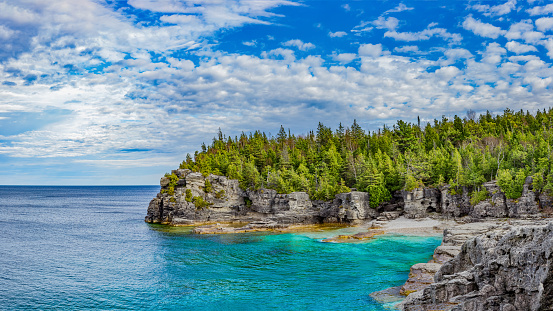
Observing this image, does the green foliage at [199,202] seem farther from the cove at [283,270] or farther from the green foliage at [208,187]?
the cove at [283,270]

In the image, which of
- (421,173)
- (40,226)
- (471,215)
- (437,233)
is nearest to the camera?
(437,233)

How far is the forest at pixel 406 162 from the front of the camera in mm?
72375

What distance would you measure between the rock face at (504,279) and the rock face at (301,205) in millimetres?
50784

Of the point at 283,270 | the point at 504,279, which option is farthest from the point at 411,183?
the point at 504,279

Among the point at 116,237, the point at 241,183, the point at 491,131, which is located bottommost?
the point at 116,237

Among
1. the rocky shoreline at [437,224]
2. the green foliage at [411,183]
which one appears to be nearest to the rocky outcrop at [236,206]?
the rocky shoreline at [437,224]

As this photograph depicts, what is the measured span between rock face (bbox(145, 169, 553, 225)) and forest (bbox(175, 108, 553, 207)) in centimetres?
175

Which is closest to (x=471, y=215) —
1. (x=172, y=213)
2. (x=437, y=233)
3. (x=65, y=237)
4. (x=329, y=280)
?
(x=437, y=233)

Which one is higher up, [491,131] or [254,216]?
[491,131]

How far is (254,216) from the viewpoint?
88.1 metres

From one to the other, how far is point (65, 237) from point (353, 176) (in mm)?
67068

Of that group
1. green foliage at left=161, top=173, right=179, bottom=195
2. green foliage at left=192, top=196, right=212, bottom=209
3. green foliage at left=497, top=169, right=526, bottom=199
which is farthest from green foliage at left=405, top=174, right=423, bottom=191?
green foliage at left=161, top=173, right=179, bottom=195

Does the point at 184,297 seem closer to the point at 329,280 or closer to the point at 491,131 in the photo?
the point at 329,280

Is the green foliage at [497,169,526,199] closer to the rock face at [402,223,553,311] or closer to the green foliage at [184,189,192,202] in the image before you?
the rock face at [402,223,553,311]
